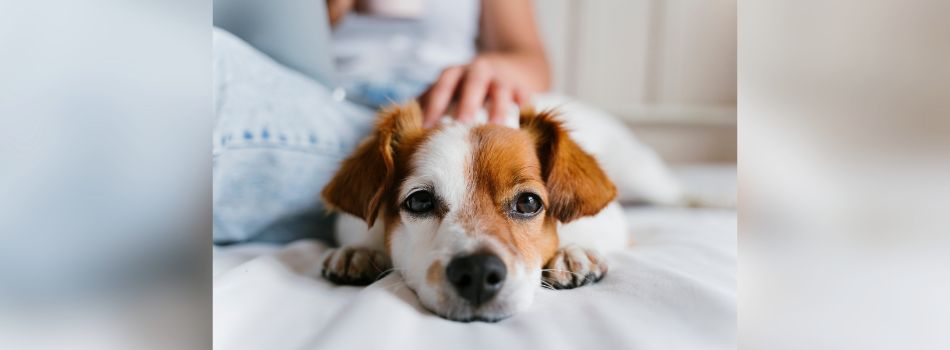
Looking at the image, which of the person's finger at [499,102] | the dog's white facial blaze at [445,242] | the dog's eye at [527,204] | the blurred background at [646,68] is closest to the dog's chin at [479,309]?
the dog's white facial blaze at [445,242]

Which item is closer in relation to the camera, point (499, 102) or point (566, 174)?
point (566, 174)

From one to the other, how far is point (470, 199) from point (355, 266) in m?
0.16

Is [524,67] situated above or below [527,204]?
above

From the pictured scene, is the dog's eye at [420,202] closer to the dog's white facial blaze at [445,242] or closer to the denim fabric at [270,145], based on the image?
the dog's white facial blaze at [445,242]

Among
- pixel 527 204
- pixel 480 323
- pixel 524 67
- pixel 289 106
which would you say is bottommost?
pixel 480 323

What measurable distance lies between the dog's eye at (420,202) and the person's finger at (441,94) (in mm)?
185

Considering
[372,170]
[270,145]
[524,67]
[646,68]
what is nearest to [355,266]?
[372,170]

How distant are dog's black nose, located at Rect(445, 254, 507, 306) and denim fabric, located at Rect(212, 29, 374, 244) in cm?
33

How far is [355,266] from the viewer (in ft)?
2.05

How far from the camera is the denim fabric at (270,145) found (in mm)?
699

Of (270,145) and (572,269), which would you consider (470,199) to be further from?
(270,145)

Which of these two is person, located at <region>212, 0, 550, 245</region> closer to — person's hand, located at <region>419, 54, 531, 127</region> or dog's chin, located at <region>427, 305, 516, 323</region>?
person's hand, located at <region>419, 54, 531, 127</region>

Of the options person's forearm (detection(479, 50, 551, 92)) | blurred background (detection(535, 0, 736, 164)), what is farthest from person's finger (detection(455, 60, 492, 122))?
blurred background (detection(535, 0, 736, 164))

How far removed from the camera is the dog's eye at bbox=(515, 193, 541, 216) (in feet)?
1.94
